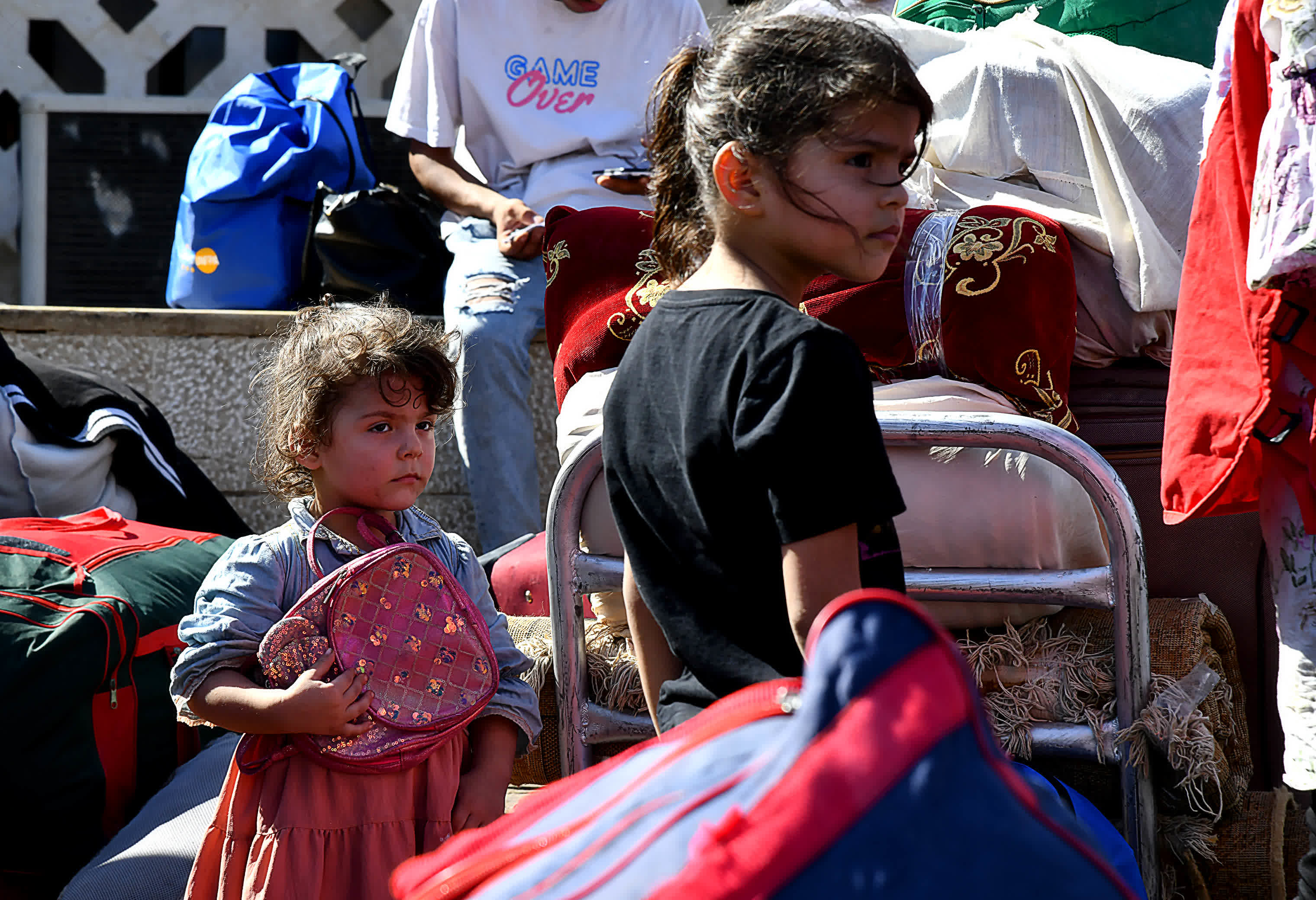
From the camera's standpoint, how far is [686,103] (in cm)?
116

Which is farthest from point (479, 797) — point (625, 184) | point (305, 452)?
point (625, 184)

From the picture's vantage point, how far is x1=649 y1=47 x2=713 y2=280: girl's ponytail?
1173mm

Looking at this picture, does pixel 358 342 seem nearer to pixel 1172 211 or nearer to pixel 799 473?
pixel 799 473

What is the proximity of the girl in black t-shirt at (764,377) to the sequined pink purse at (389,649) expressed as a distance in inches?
17.3

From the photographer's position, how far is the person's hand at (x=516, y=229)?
2902 millimetres

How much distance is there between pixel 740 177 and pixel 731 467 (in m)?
0.27

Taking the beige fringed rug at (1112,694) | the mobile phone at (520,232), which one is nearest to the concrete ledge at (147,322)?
the mobile phone at (520,232)

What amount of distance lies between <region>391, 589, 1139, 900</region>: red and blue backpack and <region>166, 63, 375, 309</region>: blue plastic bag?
9.62ft

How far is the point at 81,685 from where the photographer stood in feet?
6.85

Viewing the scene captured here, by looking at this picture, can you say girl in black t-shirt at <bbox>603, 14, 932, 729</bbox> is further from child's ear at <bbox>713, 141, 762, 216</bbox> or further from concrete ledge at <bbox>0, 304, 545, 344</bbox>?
concrete ledge at <bbox>0, 304, 545, 344</bbox>

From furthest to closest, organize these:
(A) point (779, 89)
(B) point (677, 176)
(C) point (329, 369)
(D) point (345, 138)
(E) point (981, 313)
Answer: (D) point (345, 138) → (E) point (981, 313) → (C) point (329, 369) → (B) point (677, 176) → (A) point (779, 89)

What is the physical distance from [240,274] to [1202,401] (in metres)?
2.66

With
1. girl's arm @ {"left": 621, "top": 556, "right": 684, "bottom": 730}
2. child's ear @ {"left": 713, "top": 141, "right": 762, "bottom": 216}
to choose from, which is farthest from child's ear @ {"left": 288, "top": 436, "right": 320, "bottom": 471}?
child's ear @ {"left": 713, "top": 141, "right": 762, "bottom": 216}

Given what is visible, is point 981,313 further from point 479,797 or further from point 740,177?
point 479,797
